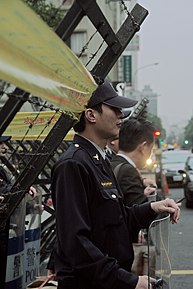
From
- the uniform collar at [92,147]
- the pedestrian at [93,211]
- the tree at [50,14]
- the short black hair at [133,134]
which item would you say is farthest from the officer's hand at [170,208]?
the short black hair at [133,134]

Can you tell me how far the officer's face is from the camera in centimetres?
292

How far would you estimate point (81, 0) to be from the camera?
3094mm

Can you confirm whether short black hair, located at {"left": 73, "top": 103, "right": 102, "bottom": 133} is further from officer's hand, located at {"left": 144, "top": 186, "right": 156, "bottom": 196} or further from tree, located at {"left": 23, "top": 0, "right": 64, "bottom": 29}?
officer's hand, located at {"left": 144, "top": 186, "right": 156, "bottom": 196}

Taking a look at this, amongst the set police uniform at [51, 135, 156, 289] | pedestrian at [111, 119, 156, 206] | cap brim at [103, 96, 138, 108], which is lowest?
police uniform at [51, 135, 156, 289]

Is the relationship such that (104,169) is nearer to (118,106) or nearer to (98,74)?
(118,106)

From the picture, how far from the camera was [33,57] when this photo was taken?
1820mm

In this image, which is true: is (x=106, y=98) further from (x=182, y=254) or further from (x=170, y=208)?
(x=182, y=254)

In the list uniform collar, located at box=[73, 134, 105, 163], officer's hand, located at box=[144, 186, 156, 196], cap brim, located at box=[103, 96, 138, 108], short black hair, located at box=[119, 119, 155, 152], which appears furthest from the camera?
short black hair, located at box=[119, 119, 155, 152]

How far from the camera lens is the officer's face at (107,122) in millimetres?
2918

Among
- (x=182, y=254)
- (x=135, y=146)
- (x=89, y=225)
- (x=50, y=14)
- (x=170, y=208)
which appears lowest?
(x=89, y=225)

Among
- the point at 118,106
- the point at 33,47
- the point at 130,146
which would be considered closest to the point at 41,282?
the point at 130,146

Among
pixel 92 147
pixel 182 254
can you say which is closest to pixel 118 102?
pixel 92 147

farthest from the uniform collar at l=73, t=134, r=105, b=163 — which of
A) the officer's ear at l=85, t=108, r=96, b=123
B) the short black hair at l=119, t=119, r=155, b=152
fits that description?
the short black hair at l=119, t=119, r=155, b=152

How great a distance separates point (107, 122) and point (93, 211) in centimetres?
53
